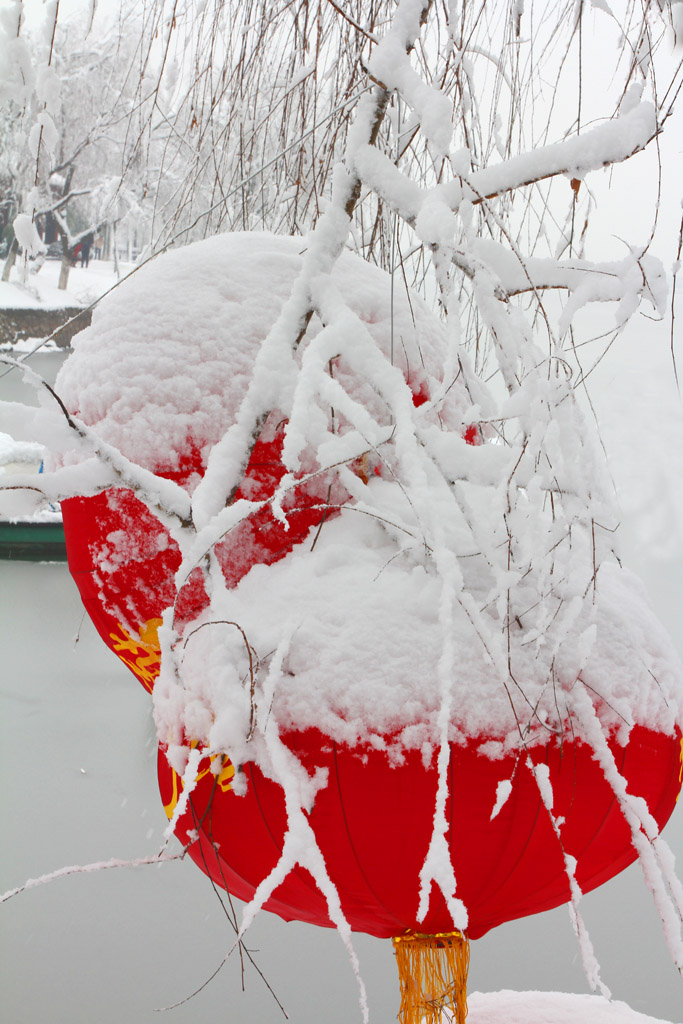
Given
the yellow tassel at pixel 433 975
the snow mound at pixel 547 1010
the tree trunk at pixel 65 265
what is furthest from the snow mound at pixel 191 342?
the tree trunk at pixel 65 265

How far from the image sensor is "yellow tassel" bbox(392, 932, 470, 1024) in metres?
0.50

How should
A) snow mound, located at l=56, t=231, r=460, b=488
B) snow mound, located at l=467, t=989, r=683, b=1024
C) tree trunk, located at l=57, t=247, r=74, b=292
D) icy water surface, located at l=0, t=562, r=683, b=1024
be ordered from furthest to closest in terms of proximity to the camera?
tree trunk, located at l=57, t=247, r=74, b=292
icy water surface, located at l=0, t=562, r=683, b=1024
snow mound, located at l=467, t=989, r=683, b=1024
snow mound, located at l=56, t=231, r=460, b=488

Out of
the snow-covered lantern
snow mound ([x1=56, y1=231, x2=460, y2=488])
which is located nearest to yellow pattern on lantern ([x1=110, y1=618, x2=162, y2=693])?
the snow-covered lantern

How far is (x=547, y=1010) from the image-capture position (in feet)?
2.68

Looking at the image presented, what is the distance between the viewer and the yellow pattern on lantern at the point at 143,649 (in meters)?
0.50

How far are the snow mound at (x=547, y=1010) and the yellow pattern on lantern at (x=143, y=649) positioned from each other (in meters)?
0.56

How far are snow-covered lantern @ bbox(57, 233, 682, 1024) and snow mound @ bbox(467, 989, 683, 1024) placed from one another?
0.38 metres

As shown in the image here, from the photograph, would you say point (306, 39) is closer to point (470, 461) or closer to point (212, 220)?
point (212, 220)

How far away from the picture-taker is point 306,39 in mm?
554

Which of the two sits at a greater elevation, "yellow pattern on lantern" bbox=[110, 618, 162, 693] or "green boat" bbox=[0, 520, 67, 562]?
"yellow pattern on lantern" bbox=[110, 618, 162, 693]

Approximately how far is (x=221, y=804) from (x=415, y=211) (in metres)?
0.34

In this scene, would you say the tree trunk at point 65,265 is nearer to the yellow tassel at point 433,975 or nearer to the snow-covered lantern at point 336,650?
the snow-covered lantern at point 336,650

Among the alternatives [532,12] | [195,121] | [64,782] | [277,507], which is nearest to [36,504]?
[277,507]

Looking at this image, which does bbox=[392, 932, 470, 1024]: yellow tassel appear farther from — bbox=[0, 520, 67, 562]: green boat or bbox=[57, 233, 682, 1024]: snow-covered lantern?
bbox=[0, 520, 67, 562]: green boat
